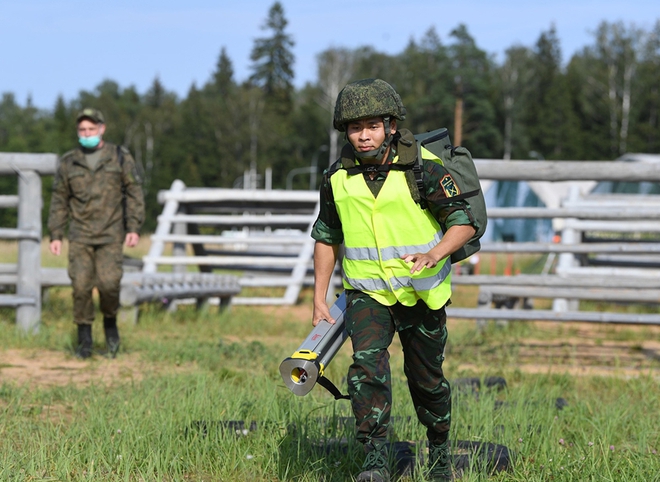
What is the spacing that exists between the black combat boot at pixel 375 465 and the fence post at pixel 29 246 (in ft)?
17.3

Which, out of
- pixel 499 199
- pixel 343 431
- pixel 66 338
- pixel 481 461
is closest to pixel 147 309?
pixel 66 338

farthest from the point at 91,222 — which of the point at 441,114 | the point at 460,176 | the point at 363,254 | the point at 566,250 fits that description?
the point at 441,114

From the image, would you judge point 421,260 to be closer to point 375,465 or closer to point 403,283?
point 403,283

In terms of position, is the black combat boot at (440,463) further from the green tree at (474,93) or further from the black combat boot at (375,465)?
the green tree at (474,93)

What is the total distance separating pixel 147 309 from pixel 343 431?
5885 mm

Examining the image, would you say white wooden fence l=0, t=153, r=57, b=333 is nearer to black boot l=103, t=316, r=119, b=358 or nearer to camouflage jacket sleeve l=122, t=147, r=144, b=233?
black boot l=103, t=316, r=119, b=358

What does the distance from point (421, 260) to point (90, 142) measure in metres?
4.15

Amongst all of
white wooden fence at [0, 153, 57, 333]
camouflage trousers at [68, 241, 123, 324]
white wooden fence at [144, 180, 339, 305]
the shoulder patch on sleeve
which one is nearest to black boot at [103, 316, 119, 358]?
camouflage trousers at [68, 241, 123, 324]

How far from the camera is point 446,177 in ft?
11.8

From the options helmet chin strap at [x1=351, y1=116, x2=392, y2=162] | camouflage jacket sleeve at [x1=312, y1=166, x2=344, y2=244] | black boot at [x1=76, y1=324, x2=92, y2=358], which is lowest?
black boot at [x1=76, y1=324, x2=92, y2=358]

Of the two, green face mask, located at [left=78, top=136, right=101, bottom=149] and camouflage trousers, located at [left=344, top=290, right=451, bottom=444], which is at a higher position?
green face mask, located at [left=78, top=136, right=101, bottom=149]

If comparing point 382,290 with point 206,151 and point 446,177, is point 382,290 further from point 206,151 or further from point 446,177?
point 206,151

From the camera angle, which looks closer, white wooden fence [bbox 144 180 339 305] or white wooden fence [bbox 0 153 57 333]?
white wooden fence [bbox 0 153 57 333]

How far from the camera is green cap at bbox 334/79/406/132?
140 inches
